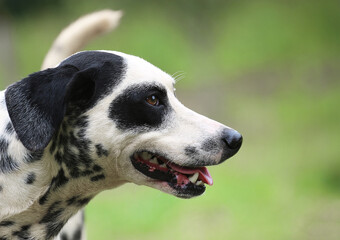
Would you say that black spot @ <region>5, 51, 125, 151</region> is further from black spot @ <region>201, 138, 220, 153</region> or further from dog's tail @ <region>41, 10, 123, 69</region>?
dog's tail @ <region>41, 10, 123, 69</region>

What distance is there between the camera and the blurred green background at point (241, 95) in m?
6.38

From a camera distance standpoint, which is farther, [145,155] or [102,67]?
[145,155]

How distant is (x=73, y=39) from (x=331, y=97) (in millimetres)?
7330

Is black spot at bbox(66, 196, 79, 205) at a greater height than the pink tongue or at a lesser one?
lesser

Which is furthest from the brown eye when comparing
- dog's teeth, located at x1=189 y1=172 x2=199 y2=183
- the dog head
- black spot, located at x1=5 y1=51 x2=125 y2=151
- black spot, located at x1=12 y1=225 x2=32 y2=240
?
black spot, located at x1=12 y1=225 x2=32 y2=240

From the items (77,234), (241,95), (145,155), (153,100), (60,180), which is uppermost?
(153,100)

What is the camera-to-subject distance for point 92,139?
102 inches

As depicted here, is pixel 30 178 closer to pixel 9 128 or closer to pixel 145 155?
pixel 9 128

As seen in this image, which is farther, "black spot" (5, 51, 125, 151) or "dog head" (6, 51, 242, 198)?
"dog head" (6, 51, 242, 198)

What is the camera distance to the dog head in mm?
2578

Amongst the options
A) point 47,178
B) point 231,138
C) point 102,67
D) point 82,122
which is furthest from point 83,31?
point 231,138

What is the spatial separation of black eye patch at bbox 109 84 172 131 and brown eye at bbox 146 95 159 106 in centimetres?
1

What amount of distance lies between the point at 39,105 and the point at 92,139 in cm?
28

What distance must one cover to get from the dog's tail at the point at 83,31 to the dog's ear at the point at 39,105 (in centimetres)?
113
